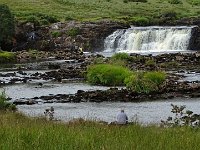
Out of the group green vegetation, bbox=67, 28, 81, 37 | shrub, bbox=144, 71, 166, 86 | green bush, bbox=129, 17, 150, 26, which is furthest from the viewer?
green bush, bbox=129, 17, 150, 26

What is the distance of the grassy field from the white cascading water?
68.2 ft

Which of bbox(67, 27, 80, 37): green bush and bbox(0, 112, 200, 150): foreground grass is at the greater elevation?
bbox(0, 112, 200, 150): foreground grass

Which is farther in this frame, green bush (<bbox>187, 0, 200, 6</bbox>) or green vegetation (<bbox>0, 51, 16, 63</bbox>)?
green bush (<bbox>187, 0, 200, 6</bbox>)

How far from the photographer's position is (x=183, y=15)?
13550cm

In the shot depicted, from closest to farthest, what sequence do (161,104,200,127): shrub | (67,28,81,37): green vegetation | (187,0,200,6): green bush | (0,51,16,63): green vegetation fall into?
(161,104,200,127): shrub → (0,51,16,63): green vegetation → (67,28,81,37): green vegetation → (187,0,200,6): green bush

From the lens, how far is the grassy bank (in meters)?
132

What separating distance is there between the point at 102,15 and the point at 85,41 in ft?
91.7

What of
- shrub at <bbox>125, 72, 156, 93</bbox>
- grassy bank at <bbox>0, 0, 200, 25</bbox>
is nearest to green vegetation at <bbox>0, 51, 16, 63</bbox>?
grassy bank at <bbox>0, 0, 200, 25</bbox>

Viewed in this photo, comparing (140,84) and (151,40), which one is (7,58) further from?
(140,84)

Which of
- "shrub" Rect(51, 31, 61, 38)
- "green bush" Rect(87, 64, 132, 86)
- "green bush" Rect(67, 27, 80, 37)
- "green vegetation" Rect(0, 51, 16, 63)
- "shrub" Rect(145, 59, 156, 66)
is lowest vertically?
"green vegetation" Rect(0, 51, 16, 63)

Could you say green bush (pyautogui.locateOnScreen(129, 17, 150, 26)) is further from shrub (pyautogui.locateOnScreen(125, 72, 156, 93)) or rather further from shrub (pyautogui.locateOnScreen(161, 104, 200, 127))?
shrub (pyautogui.locateOnScreen(161, 104, 200, 127))

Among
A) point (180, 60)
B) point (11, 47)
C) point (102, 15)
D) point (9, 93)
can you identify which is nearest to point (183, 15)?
point (102, 15)

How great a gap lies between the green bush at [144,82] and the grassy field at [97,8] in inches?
2979

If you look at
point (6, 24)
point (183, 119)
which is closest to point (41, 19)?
point (6, 24)
